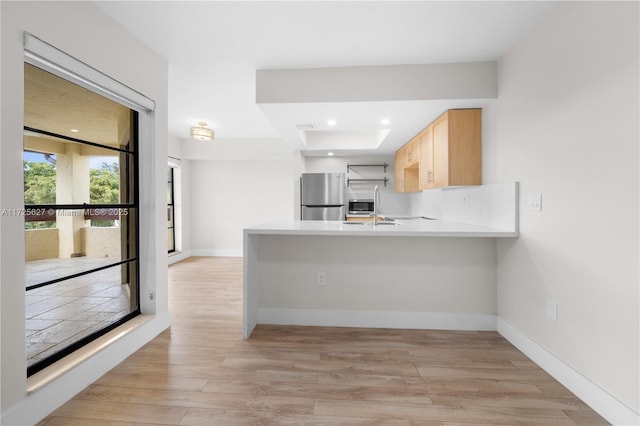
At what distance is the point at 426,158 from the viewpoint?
3.56 meters

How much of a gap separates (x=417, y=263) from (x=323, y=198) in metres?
3.00

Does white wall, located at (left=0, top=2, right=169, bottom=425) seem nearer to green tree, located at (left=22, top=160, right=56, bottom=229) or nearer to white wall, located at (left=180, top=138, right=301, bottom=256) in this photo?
green tree, located at (left=22, top=160, right=56, bottom=229)

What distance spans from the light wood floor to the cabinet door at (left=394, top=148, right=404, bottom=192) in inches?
115

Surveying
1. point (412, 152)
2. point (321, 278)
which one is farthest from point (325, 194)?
point (321, 278)

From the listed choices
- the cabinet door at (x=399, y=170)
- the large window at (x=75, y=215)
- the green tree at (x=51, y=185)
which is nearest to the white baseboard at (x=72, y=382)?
the large window at (x=75, y=215)

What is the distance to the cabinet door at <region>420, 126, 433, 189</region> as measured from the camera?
3.39m

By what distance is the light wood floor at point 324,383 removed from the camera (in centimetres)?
158

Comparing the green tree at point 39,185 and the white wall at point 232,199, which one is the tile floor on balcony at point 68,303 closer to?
the green tree at point 39,185

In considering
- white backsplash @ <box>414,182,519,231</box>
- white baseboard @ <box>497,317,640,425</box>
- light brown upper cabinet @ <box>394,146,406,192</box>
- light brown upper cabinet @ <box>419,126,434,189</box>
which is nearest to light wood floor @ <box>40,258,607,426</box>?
white baseboard @ <box>497,317,640,425</box>

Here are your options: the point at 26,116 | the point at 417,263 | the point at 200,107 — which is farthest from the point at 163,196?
the point at 417,263

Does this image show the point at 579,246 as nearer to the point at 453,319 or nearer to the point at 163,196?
the point at 453,319

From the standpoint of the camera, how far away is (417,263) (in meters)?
2.71

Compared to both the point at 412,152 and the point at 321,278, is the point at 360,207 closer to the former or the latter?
the point at 412,152

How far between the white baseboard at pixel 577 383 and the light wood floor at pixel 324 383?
0.05 m
